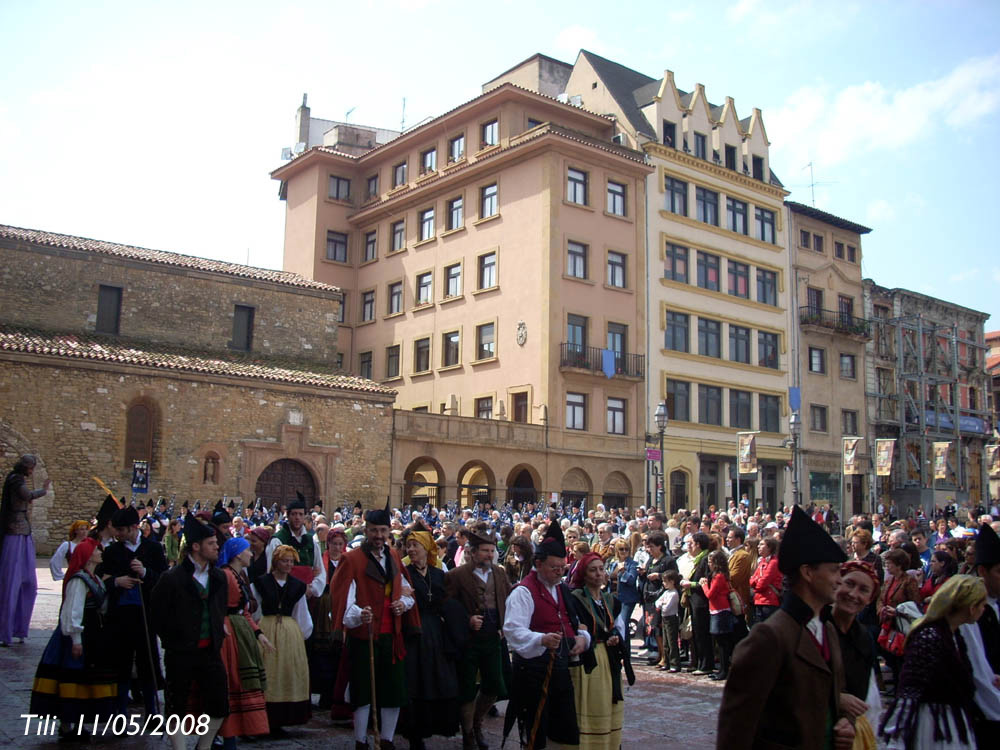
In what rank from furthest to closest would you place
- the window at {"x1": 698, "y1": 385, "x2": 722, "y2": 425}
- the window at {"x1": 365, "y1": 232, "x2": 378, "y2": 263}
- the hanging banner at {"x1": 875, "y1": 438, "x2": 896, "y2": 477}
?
the window at {"x1": 365, "y1": 232, "x2": 378, "y2": 263} → the window at {"x1": 698, "y1": 385, "x2": 722, "y2": 425} → the hanging banner at {"x1": 875, "y1": 438, "x2": 896, "y2": 477}

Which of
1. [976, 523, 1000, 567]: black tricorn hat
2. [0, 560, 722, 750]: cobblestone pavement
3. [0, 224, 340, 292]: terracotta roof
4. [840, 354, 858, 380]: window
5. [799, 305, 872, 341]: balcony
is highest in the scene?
[799, 305, 872, 341]: balcony

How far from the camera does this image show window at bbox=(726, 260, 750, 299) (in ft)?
147

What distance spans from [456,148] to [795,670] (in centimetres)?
4004

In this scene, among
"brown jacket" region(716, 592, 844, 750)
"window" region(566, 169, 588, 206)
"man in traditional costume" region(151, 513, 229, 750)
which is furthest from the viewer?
"window" region(566, 169, 588, 206)

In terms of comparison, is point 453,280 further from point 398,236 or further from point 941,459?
point 941,459

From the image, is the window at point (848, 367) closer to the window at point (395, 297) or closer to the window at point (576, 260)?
the window at point (576, 260)

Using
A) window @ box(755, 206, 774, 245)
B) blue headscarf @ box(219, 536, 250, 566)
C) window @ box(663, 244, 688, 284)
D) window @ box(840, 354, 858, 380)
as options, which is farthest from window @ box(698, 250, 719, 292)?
blue headscarf @ box(219, 536, 250, 566)

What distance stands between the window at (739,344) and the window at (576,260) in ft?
30.9

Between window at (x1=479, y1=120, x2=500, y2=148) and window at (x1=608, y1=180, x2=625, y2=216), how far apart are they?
5.18 metres

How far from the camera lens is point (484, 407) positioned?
39375mm

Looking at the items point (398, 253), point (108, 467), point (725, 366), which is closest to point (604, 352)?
point (725, 366)

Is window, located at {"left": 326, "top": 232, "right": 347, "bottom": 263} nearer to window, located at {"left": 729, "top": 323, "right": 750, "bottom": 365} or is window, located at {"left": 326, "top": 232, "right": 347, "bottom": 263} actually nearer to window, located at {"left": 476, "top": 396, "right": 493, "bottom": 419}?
window, located at {"left": 476, "top": 396, "right": 493, "bottom": 419}

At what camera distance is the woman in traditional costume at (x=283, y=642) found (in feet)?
28.6

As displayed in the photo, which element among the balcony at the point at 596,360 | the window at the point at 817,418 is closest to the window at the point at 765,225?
the window at the point at 817,418
